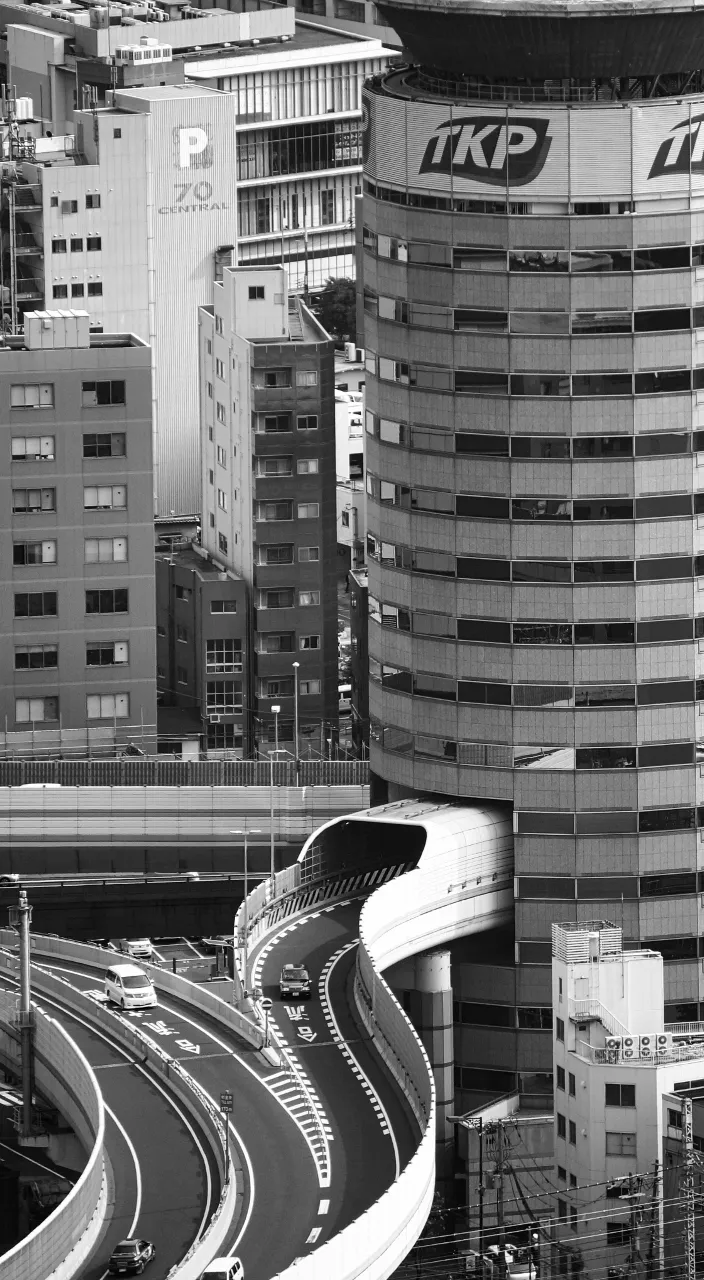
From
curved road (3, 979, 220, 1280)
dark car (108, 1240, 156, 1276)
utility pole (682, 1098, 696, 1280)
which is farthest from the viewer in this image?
utility pole (682, 1098, 696, 1280)

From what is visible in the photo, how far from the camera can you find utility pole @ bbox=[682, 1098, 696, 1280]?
194375 mm

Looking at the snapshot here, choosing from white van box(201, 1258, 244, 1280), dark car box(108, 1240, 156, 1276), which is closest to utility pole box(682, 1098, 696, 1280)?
white van box(201, 1258, 244, 1280)

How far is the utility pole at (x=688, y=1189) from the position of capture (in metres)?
194

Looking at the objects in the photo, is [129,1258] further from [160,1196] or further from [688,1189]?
[688,1189]

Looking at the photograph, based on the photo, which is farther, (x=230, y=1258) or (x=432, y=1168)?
(x=432, y=1168)

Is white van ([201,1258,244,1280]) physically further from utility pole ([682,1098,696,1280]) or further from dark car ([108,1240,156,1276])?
utility pole ([682,1098,696,1280])

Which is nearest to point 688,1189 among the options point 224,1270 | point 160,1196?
point 160,1196

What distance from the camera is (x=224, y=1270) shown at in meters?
174

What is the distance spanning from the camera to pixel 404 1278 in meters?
196

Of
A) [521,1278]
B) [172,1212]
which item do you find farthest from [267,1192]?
[521,1278]

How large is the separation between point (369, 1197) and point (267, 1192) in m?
4.97

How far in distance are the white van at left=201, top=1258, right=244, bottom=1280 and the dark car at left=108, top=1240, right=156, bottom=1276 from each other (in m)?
5.19

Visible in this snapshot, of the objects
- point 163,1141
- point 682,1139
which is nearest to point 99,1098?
point 163,1141

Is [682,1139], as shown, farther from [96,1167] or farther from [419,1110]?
[96,1167]
